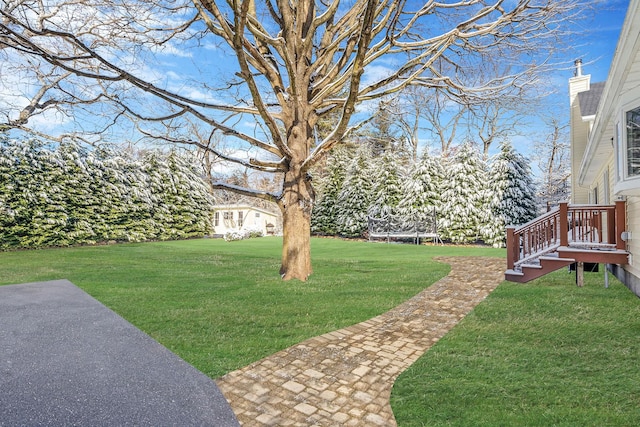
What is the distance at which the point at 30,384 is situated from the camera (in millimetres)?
3480

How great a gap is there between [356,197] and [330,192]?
274 cm

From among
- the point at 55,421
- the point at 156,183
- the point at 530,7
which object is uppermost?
the point at 530,7

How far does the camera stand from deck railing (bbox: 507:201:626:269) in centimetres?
695

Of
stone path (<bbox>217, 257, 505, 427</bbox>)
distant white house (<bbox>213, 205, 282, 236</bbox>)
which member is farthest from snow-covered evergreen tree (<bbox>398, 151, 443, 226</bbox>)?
stone path (<bbox>217, 257, 505, 427</bbox>)

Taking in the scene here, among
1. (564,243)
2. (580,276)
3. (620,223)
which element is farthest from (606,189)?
(564,243)

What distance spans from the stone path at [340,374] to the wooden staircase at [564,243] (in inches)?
103

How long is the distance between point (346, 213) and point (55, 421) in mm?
20904

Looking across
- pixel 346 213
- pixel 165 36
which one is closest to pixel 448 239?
pixel 346 213

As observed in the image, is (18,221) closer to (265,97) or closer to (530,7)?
(265,97)

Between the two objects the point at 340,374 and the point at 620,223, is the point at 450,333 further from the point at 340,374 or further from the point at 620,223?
the point at 620,223

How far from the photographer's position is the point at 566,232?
23.3ft

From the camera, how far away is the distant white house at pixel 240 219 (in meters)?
28.8

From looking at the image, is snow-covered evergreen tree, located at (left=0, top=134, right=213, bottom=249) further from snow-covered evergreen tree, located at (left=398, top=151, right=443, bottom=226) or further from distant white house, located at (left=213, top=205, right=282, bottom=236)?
snow-covered evergreen tree, located at (left=398, top=151, right=443, bottom=226)

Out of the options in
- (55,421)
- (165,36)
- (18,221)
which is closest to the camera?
(55,421)
